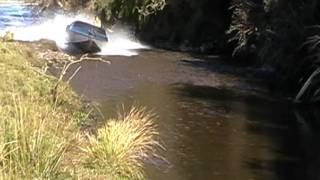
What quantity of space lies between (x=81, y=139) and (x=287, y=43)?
1711 cm

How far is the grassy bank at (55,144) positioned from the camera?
21.9ft

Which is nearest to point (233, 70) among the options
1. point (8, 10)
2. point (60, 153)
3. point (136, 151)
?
point (136, 151)

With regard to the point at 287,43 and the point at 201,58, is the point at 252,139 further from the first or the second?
the point at 201,58

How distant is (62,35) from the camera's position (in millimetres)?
40312

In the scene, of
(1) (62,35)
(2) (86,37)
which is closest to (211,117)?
(2) (86,37)

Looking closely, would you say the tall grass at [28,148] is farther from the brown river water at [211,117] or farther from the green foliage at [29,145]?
the brown river water at [211,117]

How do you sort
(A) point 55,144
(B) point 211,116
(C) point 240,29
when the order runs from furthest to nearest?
(C) point 240,29 < (B) point 211,116 < (A) point 55,144

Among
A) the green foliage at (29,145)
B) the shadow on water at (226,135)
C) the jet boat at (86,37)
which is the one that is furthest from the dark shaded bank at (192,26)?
the green foliage at (29,145)

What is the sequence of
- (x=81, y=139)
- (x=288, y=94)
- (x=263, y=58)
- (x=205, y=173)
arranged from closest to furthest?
(x=81, y=139)
(x=205, y=173)
(x=288, y=94)
(x=263, y=58)

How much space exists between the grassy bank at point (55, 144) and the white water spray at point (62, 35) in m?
22.8

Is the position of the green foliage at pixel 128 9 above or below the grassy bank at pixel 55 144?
below

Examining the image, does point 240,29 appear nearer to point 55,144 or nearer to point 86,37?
point 86,37

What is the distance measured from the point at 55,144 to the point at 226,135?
10.0 meters

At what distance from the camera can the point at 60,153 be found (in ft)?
23.2
